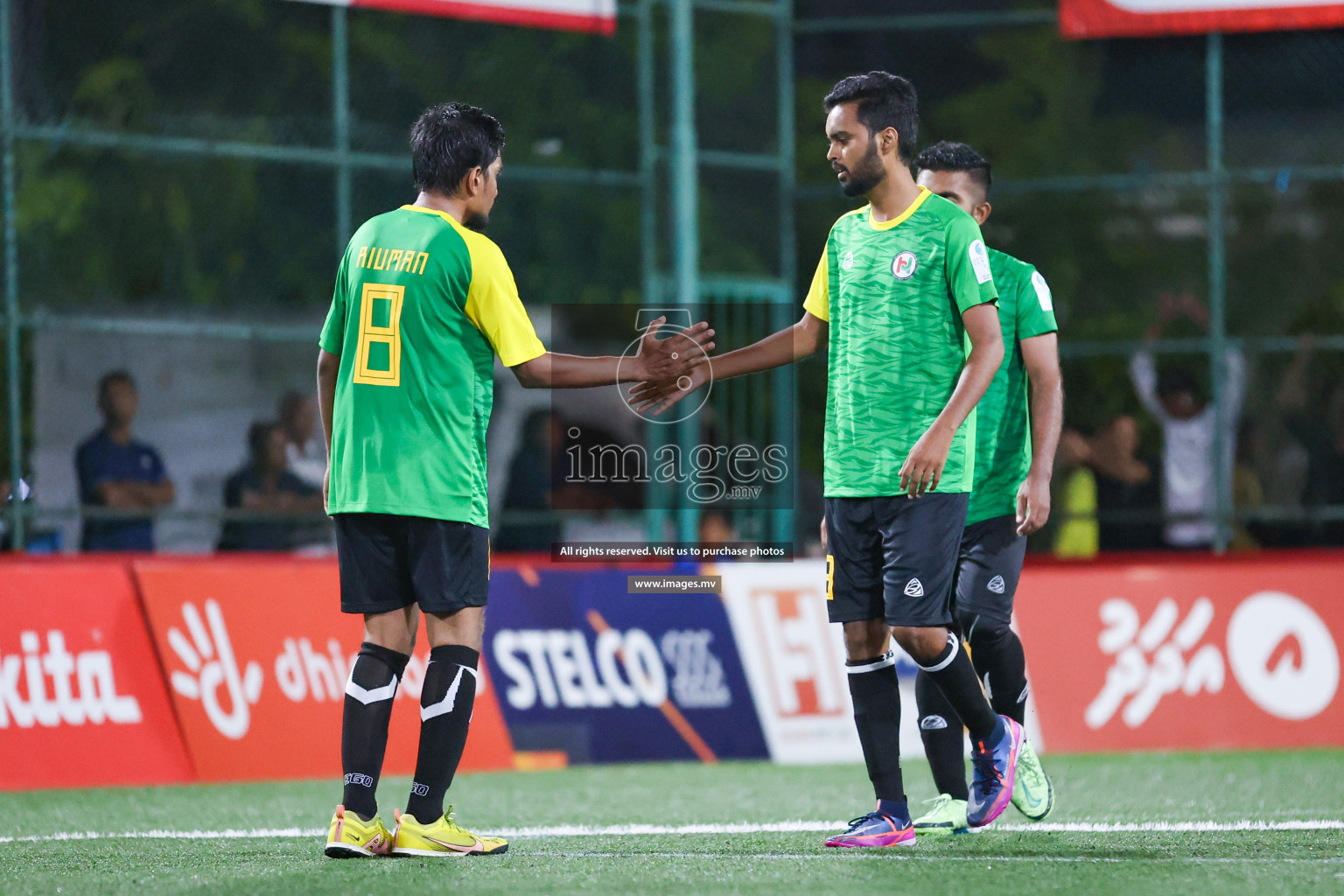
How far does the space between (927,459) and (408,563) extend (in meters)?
1.52

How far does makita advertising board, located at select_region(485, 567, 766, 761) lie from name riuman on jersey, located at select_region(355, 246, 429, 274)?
163 inches

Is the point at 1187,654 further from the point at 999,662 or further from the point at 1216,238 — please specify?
the point at 1216,238

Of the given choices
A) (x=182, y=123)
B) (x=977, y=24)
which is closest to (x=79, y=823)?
(x=182, y=123)

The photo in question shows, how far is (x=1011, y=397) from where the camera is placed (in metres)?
5.90

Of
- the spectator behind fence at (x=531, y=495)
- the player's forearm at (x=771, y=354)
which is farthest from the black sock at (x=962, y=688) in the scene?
the spectator behind fence at (x=531, y=495)

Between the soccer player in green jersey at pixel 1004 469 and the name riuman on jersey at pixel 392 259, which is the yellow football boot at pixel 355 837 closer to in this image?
the name riuman on jersey at pixel 392 259

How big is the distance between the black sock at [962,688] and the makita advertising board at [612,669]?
3.88m

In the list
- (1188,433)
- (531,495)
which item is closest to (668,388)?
(531,495)

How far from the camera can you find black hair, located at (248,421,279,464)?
11.7 m

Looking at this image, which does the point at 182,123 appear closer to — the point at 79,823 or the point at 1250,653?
the point at 79,823

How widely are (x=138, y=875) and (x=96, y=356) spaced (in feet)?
24.9

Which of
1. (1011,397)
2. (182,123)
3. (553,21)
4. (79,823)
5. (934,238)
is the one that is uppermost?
(553,21)

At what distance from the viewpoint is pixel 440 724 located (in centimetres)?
498

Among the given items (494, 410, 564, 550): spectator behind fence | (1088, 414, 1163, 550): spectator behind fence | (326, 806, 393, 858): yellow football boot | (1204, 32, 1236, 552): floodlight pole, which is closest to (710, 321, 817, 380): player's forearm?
(326, 806, 393, 858): yellow football boot
